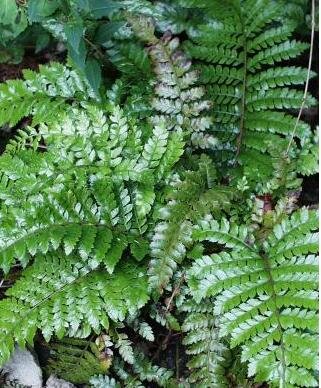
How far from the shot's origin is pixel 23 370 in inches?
111

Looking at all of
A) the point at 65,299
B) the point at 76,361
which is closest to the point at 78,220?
the point at 65,299

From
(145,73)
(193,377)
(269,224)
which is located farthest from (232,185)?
(193,377)

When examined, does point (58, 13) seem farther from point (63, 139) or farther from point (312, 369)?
point (312, 369)

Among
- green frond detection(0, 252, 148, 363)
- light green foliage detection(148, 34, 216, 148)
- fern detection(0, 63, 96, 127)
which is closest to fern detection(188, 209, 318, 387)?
green frond detection(0, 252, 148, 363)

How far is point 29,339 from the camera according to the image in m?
2.53

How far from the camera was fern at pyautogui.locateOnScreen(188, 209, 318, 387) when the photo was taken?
7.54 feet

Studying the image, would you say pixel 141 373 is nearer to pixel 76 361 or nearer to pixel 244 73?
pixel 76 361

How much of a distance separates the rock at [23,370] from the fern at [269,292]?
866mm

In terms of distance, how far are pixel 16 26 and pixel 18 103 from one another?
15.3 inches

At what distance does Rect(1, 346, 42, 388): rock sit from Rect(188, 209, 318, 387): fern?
87 cm

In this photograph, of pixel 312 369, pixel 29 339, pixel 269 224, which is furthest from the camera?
pixel 269 224

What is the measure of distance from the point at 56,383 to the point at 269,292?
107 cm

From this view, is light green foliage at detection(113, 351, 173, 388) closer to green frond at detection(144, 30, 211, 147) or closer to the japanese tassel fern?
the japanese tassel fern

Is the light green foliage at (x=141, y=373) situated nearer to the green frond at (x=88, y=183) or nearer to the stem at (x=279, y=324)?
the green frond at (x=88, y=183)
